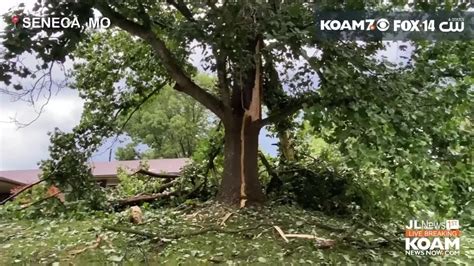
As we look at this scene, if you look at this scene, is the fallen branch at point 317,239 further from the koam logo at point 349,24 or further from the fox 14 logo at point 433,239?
the koam logo at point 349,24

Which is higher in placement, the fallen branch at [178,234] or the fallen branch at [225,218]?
the fallen branch at [225,218]

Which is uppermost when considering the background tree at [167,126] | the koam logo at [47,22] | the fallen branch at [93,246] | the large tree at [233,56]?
the koam logo at [47,22]

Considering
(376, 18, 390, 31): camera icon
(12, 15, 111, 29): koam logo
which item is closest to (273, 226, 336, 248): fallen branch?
(376, 18, 390, 31): camera icon

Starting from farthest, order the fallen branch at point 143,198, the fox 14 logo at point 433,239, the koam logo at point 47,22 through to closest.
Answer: the fallen branch at point 143,198, the koam logo at point 47,22, the fox 14 logo at point 433,239

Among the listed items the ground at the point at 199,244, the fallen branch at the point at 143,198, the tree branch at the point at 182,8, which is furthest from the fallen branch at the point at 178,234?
the tree branch at the point at 182,8

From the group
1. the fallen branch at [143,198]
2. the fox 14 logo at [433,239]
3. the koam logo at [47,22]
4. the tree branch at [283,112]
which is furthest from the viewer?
the fallen branch at [143,198]

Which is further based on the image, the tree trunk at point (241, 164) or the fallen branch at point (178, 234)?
the tree trunk at point (241, 164)

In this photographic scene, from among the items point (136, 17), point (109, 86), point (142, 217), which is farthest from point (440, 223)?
point (109, 86)

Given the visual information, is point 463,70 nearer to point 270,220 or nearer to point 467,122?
point 467,122

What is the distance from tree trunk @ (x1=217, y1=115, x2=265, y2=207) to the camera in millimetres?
2150

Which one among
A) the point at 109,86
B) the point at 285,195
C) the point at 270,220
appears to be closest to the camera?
the point at 270,220

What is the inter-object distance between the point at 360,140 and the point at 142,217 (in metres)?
0.92

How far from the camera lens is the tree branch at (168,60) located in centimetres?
195

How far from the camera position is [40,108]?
6.57 ft
